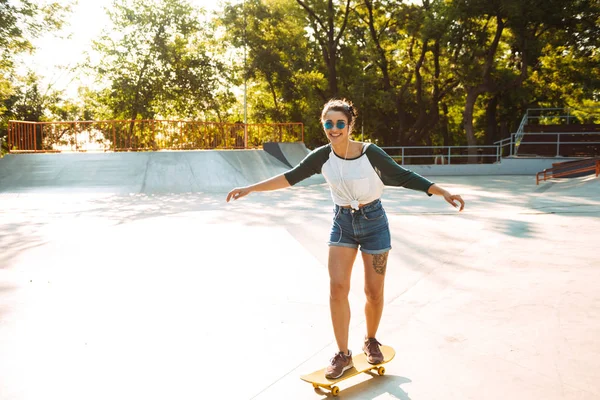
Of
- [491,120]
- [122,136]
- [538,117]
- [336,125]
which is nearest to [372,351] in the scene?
[336,125]

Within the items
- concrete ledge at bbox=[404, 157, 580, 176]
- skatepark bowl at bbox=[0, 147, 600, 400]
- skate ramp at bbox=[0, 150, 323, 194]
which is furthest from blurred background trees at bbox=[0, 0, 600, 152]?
skatepark bowl at bbox=[0, 147, 600, 400]

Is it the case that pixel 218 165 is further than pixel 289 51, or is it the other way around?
pixel 289 51

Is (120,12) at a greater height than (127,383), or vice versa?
(120,12)

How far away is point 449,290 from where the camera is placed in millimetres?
5754

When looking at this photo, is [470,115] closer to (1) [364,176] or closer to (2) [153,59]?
(2) [153,59]

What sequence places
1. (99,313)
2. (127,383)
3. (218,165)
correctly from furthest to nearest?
(218,165)
(99,313)
(127,383)

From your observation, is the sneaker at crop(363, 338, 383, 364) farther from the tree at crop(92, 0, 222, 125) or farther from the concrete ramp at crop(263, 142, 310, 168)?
the tree at crop(92, 0, 222, 125)

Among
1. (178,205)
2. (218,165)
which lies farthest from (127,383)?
(218,165)

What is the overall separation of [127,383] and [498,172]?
1080 inches

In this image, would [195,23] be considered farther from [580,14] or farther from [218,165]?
[580,14]

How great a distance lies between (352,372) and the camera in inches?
141

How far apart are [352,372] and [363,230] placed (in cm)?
89

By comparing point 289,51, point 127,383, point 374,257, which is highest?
point 289,51

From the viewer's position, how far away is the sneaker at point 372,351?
12.2 feet
